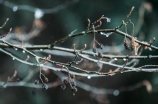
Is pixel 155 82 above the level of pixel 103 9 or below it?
below

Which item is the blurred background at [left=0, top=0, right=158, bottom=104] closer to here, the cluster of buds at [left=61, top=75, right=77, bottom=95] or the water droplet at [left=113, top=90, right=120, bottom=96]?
the water droplet at [left=113, top=90, right=120, bottom=96]

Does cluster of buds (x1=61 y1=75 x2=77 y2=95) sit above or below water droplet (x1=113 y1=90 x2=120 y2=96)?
above

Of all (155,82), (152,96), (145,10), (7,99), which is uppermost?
(145,10)

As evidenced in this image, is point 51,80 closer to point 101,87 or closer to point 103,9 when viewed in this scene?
point 101,87

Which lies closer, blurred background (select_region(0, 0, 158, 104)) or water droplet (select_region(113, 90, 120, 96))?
blurred background (select_region(0, 0, 158, 104))

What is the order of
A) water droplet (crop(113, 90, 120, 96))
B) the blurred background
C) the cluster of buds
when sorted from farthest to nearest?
water droplet (crop(113, 90, 120, 96)) → the blurred background → the cluster of buds

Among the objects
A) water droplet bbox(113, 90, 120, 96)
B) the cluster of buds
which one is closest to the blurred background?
water droplet bbox(113, 90, 120, 96)

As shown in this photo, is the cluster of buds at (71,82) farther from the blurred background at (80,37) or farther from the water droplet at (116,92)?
the water droplet at (116,92)

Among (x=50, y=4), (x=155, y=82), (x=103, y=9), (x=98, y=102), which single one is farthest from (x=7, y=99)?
(x=155, y=82)

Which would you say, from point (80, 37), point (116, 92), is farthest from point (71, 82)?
point (116, 92)

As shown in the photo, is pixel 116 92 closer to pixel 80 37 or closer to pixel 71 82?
pixel 80 37
